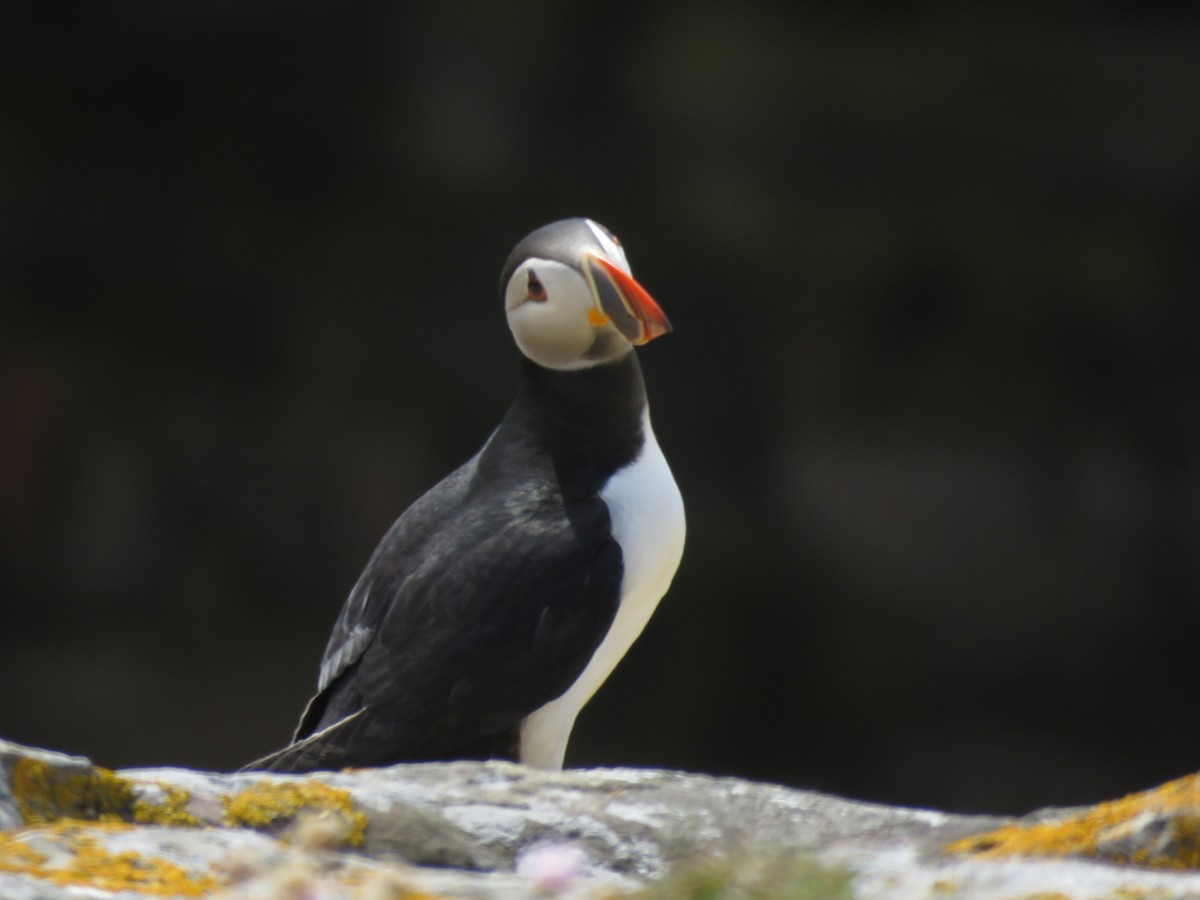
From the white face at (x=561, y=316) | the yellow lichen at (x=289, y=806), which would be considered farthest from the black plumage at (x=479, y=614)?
the yellow lichen at (x=289, y=806)

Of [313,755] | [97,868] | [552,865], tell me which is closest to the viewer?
[97,868]

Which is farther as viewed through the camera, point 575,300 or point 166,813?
point 575,300

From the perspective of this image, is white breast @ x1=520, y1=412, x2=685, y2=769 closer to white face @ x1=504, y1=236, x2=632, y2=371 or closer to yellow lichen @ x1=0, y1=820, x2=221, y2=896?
white face @ x1=504, y1=236, x2=632, y2=371

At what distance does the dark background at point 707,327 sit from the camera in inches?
424

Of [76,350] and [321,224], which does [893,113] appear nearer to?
[321,224]

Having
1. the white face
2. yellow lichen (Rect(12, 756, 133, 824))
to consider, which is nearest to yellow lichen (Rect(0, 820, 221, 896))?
yellow lichen (Rect(12, 756, 133, 824))

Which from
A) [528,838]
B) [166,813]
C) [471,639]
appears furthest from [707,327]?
[166,813]

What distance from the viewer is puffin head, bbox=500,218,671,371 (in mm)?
4148

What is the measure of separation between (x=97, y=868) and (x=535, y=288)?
2.72 m

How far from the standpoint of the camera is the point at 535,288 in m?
4.35

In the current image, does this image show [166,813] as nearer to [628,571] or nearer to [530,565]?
[530,565]

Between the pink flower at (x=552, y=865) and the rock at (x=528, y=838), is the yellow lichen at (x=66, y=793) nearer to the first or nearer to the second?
the rock at (x=528, y=838)

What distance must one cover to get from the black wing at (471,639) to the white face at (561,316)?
0.40m

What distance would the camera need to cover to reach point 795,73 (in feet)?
36.7
